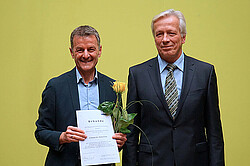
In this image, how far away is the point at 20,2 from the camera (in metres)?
3.66

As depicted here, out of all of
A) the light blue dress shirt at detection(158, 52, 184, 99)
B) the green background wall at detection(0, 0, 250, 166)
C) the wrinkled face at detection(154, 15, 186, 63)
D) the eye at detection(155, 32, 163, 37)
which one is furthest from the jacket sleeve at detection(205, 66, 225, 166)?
the green background wall at detection(0, 0, 250, 166)

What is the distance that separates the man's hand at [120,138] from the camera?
225 cm

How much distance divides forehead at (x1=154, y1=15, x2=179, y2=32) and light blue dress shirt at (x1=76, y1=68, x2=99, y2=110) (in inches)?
20.2

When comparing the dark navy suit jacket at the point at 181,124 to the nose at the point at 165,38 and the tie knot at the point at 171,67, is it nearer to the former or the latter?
the tie knot at the point at 171,67

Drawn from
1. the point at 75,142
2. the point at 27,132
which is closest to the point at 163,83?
the point at 75,142

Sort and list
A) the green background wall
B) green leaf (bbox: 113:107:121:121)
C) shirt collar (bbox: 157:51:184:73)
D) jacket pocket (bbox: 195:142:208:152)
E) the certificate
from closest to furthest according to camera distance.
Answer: the certificate → green leaf (bbox: 113:107:121:121) → jacket pocket (bbox: 195:142:208:152) → shirt collar (bbox: 157:51:184:73) → the green background wall

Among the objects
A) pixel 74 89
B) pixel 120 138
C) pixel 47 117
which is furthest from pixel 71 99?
pixel 120 138

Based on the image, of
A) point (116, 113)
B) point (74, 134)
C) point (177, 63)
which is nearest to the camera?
point (74, 134)

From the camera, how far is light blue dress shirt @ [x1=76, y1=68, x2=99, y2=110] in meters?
2.40

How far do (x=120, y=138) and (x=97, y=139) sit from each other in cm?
14

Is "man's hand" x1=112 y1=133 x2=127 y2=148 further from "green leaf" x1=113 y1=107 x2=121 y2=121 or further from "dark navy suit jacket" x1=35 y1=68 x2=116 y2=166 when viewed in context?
"dark navy suit jacket" x1=35 y1=68 x2=116 y2=166

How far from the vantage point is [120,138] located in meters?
2.27

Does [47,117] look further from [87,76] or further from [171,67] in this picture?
[171,67]

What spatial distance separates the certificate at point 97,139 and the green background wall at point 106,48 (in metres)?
1.46
